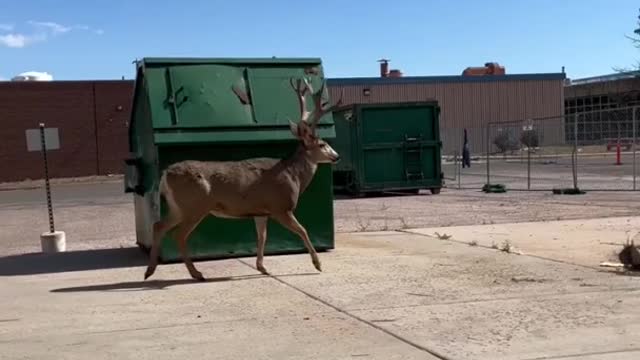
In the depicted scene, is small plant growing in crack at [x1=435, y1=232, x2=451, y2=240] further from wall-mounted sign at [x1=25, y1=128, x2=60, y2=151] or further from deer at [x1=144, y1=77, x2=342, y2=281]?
wall-mounted sign at [x1=25, y1=128, x2=60, y2=151]

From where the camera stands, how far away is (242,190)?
1020 cm

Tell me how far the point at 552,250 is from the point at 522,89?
53892 mm

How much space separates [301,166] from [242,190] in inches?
36.1

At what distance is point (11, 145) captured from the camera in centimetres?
4344

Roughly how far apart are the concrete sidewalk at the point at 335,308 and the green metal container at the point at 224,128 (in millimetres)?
396

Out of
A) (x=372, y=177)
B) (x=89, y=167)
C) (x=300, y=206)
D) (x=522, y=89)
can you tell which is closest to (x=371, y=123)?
(x=372, y=177)

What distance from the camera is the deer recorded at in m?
10.0

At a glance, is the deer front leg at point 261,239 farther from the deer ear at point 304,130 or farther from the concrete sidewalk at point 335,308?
the deer ear at point 304,130

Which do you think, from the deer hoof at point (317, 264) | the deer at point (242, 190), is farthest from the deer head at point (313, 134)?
the deer hoof at point (317, 264)

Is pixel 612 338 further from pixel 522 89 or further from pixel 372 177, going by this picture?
pixel 522 89

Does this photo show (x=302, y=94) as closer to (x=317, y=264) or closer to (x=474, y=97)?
(x=317, y=264)

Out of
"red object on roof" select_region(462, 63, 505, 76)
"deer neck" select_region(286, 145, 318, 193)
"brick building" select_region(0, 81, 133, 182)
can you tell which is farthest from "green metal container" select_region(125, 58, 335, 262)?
"red object on roof" select_region(462, 63, 505, 76)

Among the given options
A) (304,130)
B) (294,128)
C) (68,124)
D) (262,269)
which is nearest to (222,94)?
(294,128)

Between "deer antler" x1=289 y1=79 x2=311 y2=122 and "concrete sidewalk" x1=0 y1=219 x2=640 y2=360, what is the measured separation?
78.7 inches
